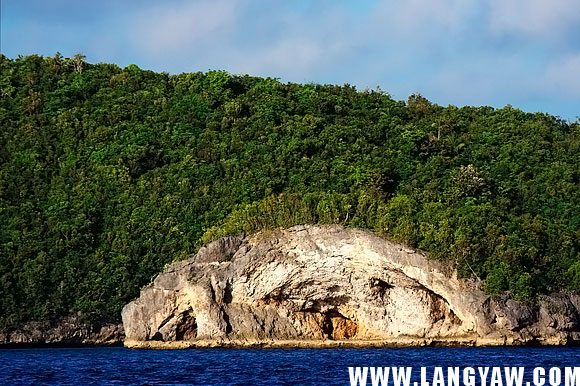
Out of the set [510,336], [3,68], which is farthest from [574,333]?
[3,68]

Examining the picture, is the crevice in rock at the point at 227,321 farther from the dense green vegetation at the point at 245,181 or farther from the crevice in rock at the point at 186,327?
the dense green vegetation at the point at 245,181

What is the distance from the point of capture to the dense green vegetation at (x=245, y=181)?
62.0 meters

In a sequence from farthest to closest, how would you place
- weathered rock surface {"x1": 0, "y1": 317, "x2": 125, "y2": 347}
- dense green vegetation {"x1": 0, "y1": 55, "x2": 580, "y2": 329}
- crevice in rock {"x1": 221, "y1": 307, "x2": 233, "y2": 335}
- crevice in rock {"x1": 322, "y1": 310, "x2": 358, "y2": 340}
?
weathered rock surface {"x1": 0, "y1": 317, "x2": 125, "y2": 347}
crevice in rock {"x1": 322, "y1": 310, "x2": 358, "y2": 340}
dense green vegetation {"x1": 0, "y1": 55, "x2": 580, "y2": 329}
crevice in rock {"x1": 221, "y1": 307, "x2": 233, "y2": 335}

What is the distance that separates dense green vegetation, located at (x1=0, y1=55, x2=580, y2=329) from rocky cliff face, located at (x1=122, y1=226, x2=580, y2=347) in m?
1.43

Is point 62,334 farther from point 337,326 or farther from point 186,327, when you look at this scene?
point 337,326

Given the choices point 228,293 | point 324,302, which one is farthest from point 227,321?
point 324,302

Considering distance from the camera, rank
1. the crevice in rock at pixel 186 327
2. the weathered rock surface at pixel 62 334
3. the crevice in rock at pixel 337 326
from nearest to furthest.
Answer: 1. the crevice in rock at pixel 186 327
2. the crevice in rock at pixel 337 326
3. the weathered rock surface at pixel 62 334

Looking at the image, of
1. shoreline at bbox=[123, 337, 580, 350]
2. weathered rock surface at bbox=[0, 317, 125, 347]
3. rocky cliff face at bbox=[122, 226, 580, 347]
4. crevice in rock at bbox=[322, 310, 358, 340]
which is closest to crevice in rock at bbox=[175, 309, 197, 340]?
rocky cliff face at bbox=[122, 226, 580, 347]

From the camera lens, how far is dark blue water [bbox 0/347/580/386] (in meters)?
37.4

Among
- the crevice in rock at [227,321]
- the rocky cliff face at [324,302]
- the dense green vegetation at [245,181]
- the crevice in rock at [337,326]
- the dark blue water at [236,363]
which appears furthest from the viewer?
the crevice in rock at [337,326]

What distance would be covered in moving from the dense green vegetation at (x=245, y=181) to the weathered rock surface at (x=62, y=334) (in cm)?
88

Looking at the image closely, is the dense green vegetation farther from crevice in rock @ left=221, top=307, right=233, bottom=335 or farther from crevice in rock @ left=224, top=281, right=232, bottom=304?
crevice in rock @ left=221, top=307, right=233, bottom=335

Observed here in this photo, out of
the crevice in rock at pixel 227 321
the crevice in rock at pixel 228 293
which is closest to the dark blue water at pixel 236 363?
the crevice in rock at pixel 227 321

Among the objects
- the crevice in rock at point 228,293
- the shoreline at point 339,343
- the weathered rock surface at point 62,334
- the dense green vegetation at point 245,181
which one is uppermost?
the dense green vegetation at point 245,181
